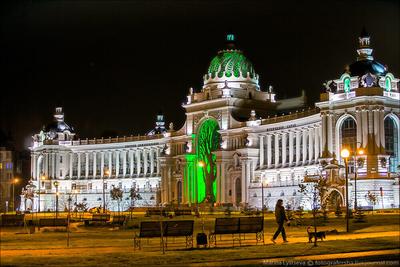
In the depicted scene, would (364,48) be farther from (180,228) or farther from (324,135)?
(180,228)

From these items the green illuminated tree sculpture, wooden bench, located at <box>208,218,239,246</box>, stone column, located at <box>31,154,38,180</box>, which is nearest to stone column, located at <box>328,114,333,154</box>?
the green illuminated tree sculpture

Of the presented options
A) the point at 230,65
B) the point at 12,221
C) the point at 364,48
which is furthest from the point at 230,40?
the point at 12,221

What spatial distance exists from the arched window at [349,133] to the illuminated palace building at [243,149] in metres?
0.15

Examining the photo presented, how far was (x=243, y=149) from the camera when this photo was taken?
5477 inches

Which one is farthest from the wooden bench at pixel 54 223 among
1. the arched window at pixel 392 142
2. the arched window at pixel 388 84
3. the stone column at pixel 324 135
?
the arched window at pixel 388 84

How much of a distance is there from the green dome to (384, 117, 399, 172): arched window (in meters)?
48.9

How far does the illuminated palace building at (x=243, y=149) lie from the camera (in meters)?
105

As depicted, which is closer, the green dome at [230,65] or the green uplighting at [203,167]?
the green uplighting at [203,167]

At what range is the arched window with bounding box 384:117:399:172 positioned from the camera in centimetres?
10581

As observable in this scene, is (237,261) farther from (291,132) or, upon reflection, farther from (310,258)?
(291,132)

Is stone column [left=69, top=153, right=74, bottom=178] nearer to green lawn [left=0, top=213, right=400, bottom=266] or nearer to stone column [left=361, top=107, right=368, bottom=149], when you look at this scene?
stone column [left=361, top=107, right=368, bottom=149]

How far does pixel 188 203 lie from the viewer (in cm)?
14662

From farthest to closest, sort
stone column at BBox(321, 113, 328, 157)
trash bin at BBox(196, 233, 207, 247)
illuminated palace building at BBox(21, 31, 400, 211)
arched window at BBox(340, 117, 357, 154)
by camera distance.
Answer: stone column at BBox(321, 113, 328, 157)
arched window at BBox(340, 117, 357, 154)
illuminated palace building at BBox(21, 31, 400, 211)
trash bin at BBox(196, 233, 207, 247)

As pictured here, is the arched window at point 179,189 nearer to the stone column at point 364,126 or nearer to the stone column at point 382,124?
the stone column at point 364,126
